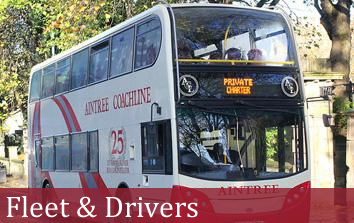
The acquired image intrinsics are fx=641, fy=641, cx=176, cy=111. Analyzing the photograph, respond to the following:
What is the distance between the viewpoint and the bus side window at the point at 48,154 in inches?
682

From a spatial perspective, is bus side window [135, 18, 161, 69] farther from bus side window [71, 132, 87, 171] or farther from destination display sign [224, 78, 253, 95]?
bus side window [71, 132, 87, 171]

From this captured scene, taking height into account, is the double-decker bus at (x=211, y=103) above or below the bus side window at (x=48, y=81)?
below

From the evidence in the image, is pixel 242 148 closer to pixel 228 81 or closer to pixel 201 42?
pixel 228 81

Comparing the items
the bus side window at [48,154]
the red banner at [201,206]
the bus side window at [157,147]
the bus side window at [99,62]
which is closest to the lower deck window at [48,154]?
the bus side window at [48,154]

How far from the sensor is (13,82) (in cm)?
2767

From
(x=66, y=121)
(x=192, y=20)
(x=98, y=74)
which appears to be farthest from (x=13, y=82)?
(x=192, y=20)

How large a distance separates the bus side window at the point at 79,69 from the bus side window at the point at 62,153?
1497 millimetres

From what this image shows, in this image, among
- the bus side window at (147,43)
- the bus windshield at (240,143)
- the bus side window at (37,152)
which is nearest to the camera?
the bus windshield at (240,143)

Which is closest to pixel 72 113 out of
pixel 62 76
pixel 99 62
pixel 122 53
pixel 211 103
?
pixel 62 76

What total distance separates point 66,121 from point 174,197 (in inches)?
257

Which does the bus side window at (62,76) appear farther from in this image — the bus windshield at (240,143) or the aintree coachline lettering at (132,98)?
the bus windshield at (240,143)

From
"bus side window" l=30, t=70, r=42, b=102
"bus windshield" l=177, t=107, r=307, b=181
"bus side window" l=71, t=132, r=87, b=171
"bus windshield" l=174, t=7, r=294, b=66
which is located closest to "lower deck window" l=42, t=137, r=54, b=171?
"bus side window" l=30, t=70, r=42, b=102

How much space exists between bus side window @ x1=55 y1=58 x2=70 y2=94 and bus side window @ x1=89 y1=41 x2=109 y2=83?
184 centimetres

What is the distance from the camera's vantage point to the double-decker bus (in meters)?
10.5
